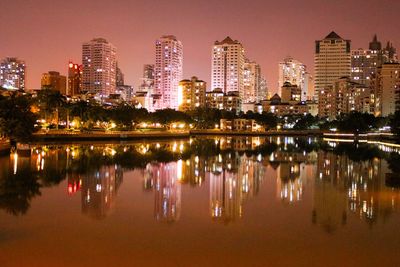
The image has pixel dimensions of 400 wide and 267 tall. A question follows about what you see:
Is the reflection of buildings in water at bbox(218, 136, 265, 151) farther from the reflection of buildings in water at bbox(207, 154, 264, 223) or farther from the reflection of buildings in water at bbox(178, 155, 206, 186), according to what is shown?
the reflection of buildings in water at bbox(207, 154, 264, 223)

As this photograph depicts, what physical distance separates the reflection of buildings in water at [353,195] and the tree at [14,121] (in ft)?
90.5

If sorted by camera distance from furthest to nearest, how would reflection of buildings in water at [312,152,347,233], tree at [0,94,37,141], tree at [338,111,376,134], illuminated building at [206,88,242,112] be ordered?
illuminated building at [206,88,242,112], tree at [338,111,376,134], tree at [0,94,37,141], reflection of buildings in water at [312,152,347,233]

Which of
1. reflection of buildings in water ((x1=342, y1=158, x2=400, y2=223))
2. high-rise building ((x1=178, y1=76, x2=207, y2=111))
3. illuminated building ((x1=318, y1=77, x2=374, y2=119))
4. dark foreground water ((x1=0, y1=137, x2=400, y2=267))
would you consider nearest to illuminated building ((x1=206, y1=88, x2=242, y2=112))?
high-rise building ((x1=178, y1=76, x2=207, y2=111))

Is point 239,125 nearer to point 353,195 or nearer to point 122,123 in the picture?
point 122,123

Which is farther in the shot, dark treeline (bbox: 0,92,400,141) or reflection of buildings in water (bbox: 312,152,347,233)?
dark treeline (bbox: 0,92,400,141)

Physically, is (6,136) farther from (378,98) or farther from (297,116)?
(297,116)

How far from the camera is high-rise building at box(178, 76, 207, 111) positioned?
18838 cm

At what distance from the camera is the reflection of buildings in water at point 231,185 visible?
19.7 metres

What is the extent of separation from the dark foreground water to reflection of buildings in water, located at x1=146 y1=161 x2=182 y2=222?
0.22 ft

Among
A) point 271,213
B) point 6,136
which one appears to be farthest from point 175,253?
point 6,136

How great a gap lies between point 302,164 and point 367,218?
22.2 metres

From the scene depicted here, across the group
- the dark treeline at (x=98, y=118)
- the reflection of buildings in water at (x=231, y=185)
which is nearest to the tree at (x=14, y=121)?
the dark treeline at (x=98, y=118)

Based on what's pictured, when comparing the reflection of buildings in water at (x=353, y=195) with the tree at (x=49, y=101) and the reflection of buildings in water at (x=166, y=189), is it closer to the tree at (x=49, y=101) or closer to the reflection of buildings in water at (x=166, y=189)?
the reflection of buildings in water at (x=166, y=189)

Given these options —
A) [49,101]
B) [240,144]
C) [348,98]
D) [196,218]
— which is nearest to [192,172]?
[196,218]
